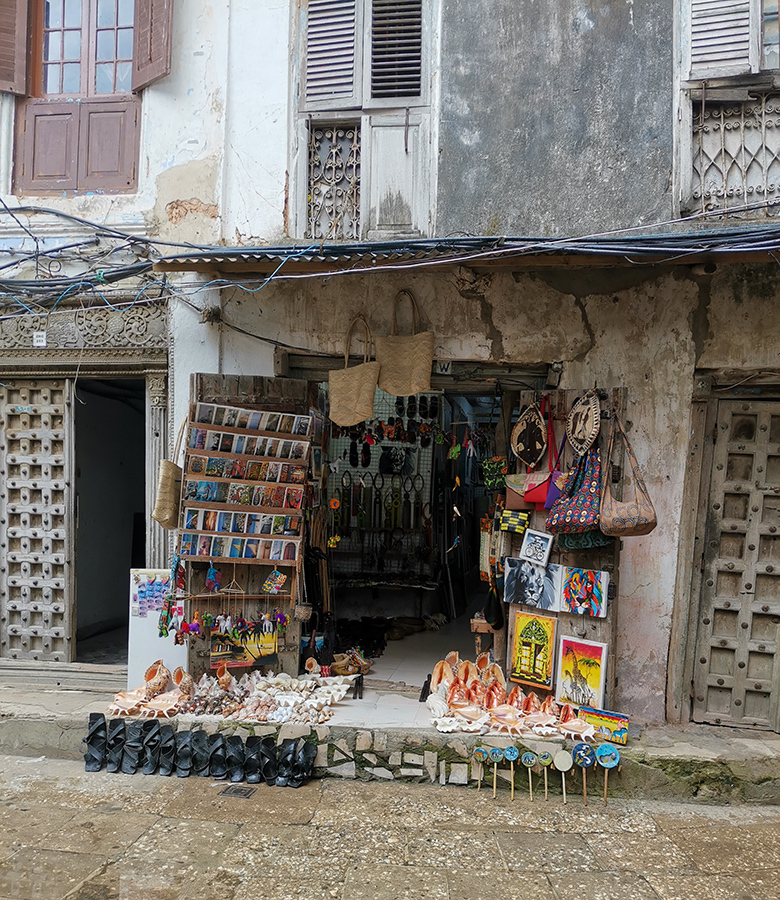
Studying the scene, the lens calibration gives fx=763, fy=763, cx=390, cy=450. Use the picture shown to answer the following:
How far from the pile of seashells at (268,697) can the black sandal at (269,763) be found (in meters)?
0.19

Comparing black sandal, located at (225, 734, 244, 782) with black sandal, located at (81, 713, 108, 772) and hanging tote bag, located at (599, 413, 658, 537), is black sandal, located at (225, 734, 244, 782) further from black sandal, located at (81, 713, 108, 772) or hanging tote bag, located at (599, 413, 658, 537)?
hanging tote bag, located at (599, 413, 658, 537)

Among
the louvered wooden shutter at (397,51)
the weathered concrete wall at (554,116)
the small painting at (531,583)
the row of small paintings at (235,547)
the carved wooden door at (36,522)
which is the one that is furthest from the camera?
the carved wooden door at (36,522)

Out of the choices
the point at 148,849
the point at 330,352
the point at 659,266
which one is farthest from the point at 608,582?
the point at 148,849

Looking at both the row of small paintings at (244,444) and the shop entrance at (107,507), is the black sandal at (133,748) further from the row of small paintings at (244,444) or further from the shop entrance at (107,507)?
the shop entrance at (107,507)

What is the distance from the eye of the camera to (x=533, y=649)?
571 cm

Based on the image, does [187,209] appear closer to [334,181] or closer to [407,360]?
[334,181]

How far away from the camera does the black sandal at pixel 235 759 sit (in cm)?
525

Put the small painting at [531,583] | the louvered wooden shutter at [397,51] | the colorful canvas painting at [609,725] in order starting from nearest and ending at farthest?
1. the colorful canvas painting at [609,725]
2. the small painting at [531,583]
3. the louvered wooden shutter at [397,51]

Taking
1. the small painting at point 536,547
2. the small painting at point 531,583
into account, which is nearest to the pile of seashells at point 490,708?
the small painting at point 531,583

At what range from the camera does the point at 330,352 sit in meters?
6.16

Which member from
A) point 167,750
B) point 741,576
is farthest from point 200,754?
point 741,576

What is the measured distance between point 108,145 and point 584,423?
4.59 meters

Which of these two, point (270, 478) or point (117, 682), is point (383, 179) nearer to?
point (270, 478)

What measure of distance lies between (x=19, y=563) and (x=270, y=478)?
98.6 inches
